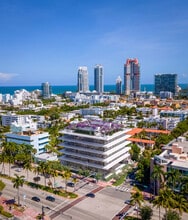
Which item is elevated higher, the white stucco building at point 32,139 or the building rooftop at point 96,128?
the building rooftop at point 96,128

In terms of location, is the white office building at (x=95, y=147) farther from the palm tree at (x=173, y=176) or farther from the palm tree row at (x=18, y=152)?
the palm tree at (x=173, y=176)

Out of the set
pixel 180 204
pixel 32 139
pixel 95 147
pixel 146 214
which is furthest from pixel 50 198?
pixel 32 139

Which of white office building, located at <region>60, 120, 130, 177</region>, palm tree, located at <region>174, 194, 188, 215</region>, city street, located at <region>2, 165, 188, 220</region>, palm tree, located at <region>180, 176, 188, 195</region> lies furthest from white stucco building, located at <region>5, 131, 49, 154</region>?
palm tree, located at <region>174, 194, 188, 215</region>

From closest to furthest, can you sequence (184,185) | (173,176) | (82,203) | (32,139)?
1. (184,185)
2. (173,176)
3. (82,203)
4. (32,139)

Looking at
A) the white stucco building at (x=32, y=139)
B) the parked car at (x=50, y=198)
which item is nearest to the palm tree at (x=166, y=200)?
the parked car at (x=50, y=198)

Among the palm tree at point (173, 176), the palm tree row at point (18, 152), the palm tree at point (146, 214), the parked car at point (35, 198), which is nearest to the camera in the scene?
the palm tree at point (146, 214)

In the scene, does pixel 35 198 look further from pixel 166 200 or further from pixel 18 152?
pixel 166 200

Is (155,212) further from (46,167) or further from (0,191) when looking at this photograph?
(0,191)

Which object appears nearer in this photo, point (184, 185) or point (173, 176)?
point (184, 185)

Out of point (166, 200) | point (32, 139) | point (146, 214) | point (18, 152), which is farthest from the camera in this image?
point (32, 139)

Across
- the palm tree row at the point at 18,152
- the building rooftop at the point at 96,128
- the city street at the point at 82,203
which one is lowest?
the city street at the point at 82,203
